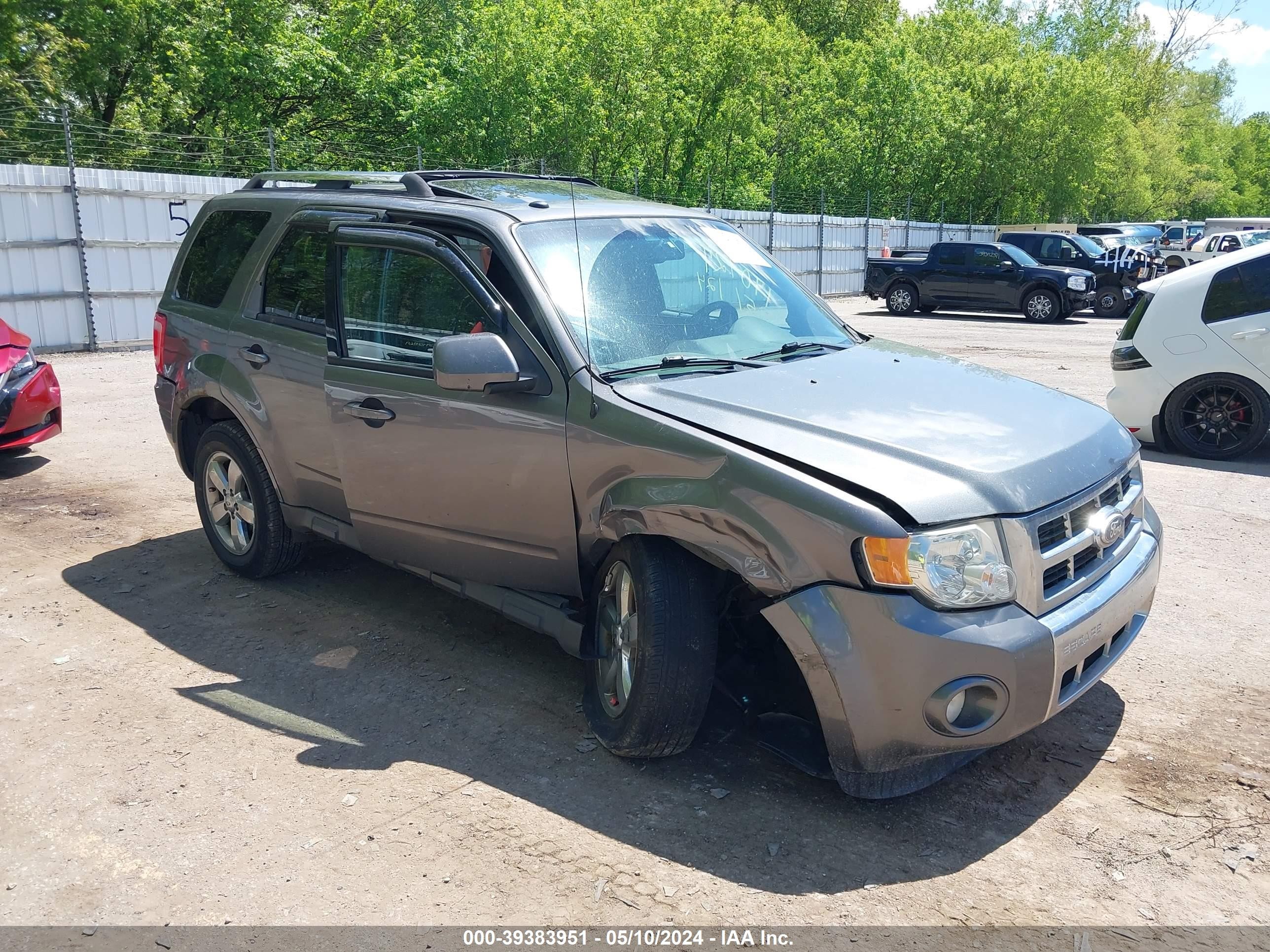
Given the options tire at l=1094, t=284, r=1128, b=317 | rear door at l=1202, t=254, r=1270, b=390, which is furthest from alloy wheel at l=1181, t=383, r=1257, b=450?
tire at l=1094, t=284, r=1128, b=317

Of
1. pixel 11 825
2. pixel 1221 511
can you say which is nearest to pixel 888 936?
pixel 11 825

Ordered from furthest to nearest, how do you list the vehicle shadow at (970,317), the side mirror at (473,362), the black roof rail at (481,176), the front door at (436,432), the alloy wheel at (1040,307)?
the vehicle shadow at (970,317), the alloy wheel at (1040,307), the black roof rail at (481,176), the front door at (436,432), the side mirror at (473,362)

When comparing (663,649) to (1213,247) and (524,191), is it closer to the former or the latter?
(524,191)

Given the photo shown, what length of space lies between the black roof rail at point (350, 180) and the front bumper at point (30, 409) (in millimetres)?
3232

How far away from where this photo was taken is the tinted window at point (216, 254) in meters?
5.55

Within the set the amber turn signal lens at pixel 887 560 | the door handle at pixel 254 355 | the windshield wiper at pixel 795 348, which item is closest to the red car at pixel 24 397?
the door handle at pixel 254 355

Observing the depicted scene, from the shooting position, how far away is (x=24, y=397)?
315 inches

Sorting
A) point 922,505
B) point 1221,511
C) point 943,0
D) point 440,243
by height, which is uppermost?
point 943,0

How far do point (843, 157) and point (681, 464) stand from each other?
37.8 meters

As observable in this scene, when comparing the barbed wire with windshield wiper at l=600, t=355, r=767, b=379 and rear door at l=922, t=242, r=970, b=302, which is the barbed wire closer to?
rear door at l=922, t=242, r=970, b=302

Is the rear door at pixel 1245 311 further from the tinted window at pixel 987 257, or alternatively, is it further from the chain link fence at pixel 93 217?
the tinted window at pixel 987 257

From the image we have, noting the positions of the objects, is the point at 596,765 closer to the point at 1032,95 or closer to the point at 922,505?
the point at 922,505

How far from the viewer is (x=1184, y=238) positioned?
1475 inches

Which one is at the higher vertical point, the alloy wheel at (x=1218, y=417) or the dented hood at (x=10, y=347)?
the dented hood at (x=10, y=347)
